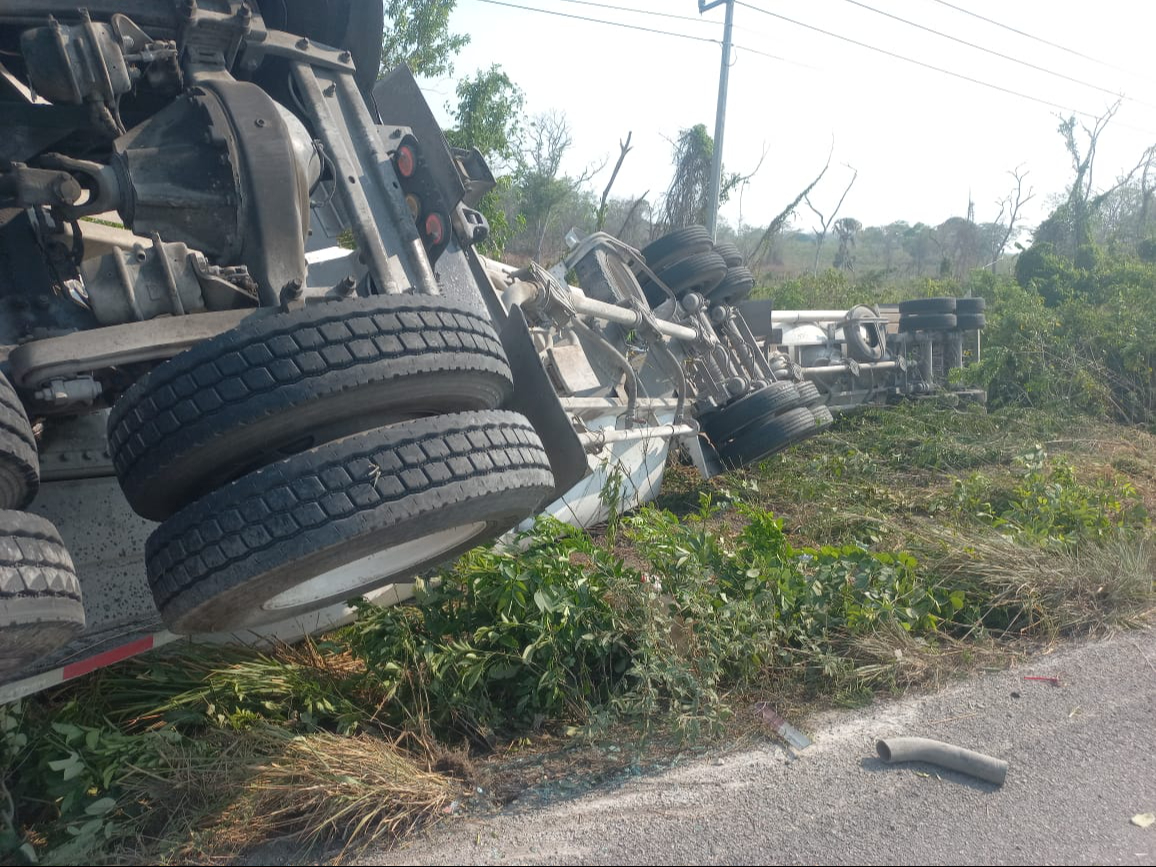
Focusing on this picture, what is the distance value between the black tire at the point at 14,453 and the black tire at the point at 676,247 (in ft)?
16.6

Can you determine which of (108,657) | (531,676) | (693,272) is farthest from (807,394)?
(108,657)

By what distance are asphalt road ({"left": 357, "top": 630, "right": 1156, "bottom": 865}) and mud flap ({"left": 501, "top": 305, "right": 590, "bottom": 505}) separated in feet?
4.07

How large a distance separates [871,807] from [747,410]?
3.79 m

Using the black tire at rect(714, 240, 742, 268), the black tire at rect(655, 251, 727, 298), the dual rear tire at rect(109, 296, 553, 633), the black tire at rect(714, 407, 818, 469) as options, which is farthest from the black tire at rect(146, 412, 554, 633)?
the black tire at rect(714, 240, 742, 268)

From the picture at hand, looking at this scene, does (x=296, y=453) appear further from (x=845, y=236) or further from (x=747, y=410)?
(x=845, y=236)

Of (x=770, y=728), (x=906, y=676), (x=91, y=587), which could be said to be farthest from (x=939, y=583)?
(x=91, y=587)

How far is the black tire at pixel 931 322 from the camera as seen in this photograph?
9.29m

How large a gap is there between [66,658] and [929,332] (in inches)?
337

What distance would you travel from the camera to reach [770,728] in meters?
3.07

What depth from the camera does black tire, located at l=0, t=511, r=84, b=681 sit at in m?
2.10

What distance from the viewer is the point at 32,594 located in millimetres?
2152

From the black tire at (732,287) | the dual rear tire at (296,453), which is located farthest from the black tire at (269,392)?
the black tire at (732,287)

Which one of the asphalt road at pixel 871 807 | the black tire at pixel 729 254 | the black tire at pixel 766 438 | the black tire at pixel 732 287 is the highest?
the black tire at pixel 729 254

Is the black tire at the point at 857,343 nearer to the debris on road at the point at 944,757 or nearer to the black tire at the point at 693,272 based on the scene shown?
the black tire at the point at 693,272
